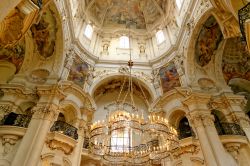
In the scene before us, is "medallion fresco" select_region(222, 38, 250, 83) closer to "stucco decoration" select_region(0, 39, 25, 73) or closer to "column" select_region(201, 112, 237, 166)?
"column" select_region(201, 112, 237, 166)

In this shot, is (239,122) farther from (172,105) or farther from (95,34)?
(95,34)

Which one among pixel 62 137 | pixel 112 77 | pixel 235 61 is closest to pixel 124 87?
pixel 112 77

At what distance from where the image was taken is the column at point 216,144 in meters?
9.20

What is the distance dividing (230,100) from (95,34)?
11138 mm

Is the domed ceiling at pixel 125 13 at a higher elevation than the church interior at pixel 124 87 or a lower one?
higher

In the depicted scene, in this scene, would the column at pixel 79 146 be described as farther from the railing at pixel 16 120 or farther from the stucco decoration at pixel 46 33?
the stucco decoration at pixel 46 33

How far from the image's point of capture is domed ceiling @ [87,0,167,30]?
18.5 m

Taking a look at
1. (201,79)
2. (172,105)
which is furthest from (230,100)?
(172,105)

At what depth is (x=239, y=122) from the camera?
35.4ft

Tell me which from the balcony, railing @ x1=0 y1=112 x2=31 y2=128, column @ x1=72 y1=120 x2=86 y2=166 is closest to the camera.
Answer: railing @ x1=0 y1=112 x2=31 y2=128

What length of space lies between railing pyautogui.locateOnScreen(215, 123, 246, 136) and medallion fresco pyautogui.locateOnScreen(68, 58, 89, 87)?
8.35 m

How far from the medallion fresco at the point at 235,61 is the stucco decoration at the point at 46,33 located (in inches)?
406

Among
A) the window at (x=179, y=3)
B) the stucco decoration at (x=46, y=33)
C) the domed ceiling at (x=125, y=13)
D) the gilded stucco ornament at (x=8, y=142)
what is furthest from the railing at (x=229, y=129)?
the domed ceiling at (x=125, y=13)

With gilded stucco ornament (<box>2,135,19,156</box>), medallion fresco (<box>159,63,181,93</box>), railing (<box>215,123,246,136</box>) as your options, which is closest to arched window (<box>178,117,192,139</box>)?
railing (<box>215,123,246,136</box>)
